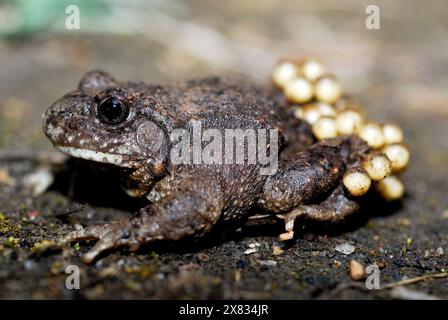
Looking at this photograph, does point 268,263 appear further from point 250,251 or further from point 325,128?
point 325,128

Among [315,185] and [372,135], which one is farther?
[372,135]

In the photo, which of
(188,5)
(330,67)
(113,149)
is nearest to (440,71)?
(330,67)

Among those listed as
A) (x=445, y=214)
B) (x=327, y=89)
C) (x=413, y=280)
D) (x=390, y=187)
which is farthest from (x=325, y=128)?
(x=445, y=214)

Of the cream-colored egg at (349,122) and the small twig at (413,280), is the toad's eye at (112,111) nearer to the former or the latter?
the cream-colored egg at (349,122)

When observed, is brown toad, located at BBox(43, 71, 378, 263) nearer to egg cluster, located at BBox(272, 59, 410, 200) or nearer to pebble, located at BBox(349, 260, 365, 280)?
egg cluster, located at BBox(272, 59, 410, 200)

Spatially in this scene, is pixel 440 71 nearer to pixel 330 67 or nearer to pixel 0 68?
pixel 330 67

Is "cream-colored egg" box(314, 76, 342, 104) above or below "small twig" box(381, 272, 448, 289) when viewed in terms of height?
above

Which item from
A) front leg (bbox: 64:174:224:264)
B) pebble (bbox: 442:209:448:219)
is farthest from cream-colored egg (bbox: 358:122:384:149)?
front leg (bbox: 64:174:224:264)
